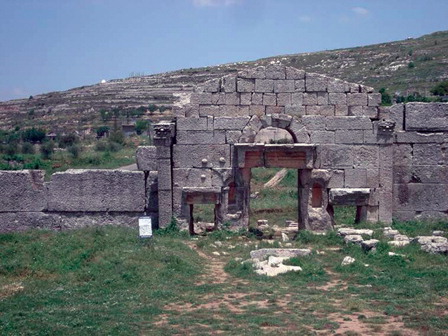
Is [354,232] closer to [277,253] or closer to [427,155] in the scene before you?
[277,253]

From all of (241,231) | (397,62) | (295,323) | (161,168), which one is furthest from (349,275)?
(397,62)

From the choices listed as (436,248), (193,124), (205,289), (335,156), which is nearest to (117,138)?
(193,124)

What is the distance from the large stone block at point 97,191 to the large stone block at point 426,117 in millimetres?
6854

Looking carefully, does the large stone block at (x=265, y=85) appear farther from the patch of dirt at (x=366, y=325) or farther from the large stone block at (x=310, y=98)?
the patch of dirt at (x=366, y=325)

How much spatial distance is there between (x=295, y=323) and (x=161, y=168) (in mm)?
7870

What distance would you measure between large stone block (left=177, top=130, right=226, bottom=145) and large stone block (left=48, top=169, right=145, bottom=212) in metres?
1.46

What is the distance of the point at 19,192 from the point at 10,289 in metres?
6.24

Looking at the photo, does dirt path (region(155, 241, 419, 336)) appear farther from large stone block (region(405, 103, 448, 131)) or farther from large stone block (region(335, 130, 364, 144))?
large stone block (region(405, 103, 448, 131))

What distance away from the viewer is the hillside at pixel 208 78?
4847 centimetres

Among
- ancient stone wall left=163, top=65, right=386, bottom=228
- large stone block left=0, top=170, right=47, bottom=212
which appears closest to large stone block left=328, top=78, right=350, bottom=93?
ancient stone wall left=163, top=65, right=386, bottom=228

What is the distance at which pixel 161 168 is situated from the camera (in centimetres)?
1627

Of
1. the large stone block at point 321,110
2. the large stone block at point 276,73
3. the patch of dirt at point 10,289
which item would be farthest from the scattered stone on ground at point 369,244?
the patch of dirt at point 10,289

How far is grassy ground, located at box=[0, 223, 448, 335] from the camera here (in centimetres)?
898

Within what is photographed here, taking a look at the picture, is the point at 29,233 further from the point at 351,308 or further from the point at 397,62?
the point at 397,62
